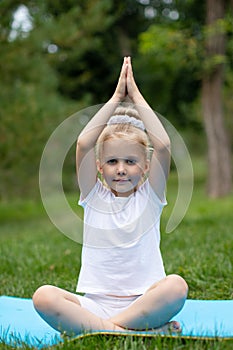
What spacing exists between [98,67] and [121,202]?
14715 millimetres

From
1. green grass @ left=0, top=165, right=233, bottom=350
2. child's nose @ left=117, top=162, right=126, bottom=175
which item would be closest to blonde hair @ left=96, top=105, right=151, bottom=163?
child's nose @ left=117, top=162, right=126, bottom=175

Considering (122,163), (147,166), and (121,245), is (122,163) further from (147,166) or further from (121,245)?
(121,245)

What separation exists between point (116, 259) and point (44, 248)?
8.64 ft

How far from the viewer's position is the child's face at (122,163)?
2691mm

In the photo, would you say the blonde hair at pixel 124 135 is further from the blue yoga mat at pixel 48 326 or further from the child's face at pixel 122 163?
the blue yoga mat at pixel 48 326

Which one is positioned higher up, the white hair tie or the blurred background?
the blurred background

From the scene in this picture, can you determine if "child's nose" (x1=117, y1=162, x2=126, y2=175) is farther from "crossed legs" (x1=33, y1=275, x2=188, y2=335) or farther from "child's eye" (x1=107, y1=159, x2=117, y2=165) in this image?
"crossed legs" (x1=33, y1=275, x2=188, y2=335)

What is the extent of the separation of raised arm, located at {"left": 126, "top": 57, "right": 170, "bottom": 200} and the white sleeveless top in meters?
0.05

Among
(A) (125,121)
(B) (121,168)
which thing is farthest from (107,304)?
(A) (125,121)

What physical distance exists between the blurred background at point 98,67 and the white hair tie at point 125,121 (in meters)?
5.18

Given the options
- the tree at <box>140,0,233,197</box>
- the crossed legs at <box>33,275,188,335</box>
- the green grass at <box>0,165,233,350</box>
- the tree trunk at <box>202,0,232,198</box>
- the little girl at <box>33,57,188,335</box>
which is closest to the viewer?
the green grass at <box>0,165,233,350</box>

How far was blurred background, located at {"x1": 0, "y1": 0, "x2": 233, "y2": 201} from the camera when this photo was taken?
8.88 metres

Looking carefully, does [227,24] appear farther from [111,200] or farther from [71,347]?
[71,347]

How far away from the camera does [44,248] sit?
5.20 m
